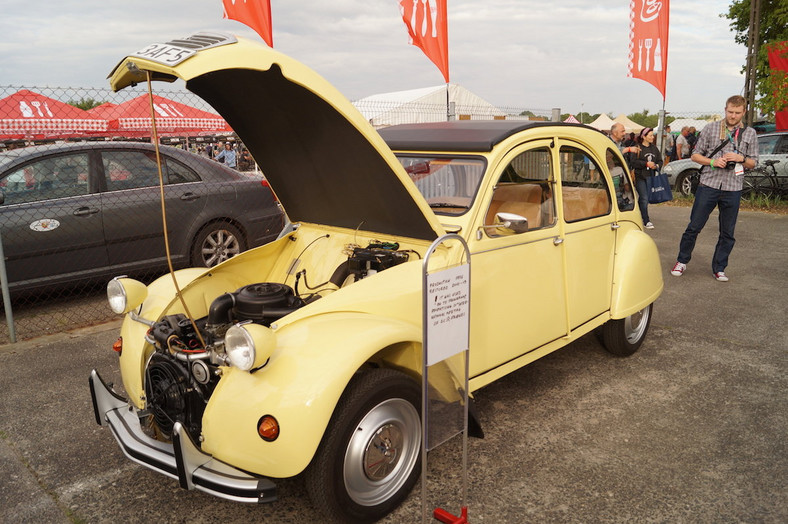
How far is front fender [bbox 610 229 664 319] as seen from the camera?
4.38 meters

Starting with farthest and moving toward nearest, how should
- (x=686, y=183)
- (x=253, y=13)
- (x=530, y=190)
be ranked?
(x=686, y=183) → (x=253, y=13) → (x=530, y=190)

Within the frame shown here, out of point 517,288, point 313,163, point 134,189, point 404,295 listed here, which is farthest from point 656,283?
point 134,189

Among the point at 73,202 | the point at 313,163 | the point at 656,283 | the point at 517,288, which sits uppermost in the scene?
the point at 313,163

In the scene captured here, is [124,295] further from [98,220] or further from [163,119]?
[163,119]

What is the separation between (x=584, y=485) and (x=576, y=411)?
2.87 ft

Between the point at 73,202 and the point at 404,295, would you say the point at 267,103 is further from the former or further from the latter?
the point at 73,202

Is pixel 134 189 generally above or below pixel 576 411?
above

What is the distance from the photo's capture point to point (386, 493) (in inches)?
110

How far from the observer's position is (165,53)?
7.52 feet

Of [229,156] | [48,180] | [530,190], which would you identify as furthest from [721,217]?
[229,156]

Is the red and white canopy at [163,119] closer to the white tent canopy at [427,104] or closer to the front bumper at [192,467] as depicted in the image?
the white tent canopy at [427,104]

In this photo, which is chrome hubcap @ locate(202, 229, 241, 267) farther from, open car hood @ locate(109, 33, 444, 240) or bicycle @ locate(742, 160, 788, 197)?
bicycle @ locate(742, 160, 788, 197)

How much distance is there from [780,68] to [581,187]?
517 inches

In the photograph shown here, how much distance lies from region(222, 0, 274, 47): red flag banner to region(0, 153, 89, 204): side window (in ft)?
10.7
